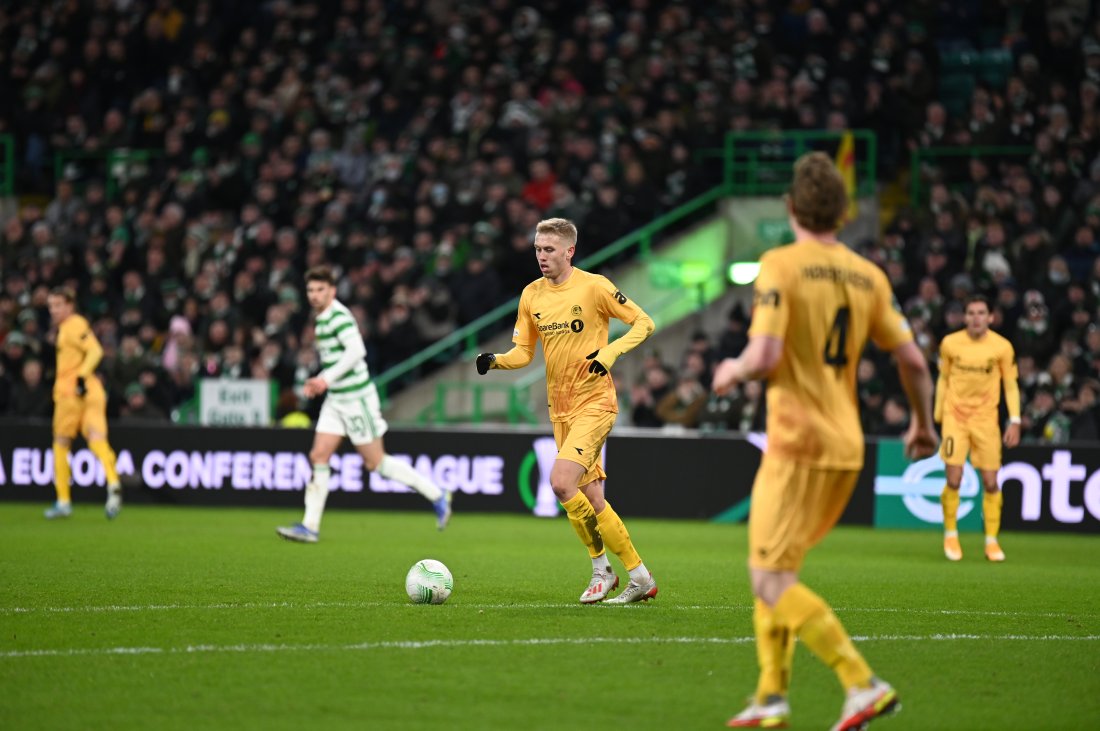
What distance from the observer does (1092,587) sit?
1214 cm

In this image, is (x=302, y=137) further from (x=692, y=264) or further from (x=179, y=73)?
(x=692, y=264)

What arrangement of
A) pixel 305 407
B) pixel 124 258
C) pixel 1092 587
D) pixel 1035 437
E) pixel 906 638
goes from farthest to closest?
pixel 124 258 → pixel 305 407 → pixel 1035 437 → pixel 1092 587 → pixel 906 638

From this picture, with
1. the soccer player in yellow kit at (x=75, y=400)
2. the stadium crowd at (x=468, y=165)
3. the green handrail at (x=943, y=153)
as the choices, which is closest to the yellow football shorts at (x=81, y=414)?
the soccer player in yellow kit at (x=75, y=400)

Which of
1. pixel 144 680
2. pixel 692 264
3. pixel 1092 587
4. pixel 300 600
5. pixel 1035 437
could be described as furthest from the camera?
pixel 692 264

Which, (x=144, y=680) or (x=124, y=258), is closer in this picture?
(x=144, y=680)

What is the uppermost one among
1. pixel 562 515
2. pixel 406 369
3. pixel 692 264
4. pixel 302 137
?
pixel 302 137

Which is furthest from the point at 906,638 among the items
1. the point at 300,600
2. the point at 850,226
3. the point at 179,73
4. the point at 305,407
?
the point at 179,73

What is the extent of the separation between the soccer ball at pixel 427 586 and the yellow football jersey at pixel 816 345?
155 inches

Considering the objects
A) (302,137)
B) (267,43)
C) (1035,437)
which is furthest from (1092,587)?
(267,43)

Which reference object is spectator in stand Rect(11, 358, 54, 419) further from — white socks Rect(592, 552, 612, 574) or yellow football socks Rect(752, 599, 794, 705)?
yellow football socks Rect(752, 599, 794, 705)

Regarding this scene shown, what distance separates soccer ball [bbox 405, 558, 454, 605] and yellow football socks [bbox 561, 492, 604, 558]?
892 mm

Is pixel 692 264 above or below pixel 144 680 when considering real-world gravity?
above

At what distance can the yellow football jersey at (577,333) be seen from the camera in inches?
402

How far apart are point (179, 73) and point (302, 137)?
3.43 m
